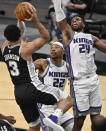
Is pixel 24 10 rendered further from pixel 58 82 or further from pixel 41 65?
pixel 58 82

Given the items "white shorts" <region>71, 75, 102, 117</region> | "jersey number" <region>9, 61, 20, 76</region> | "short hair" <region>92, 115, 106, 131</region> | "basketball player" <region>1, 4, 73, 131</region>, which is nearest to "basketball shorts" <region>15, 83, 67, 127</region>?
"basketball player" <region>1, 4, 73, 131</region>

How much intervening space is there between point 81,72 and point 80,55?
23cm

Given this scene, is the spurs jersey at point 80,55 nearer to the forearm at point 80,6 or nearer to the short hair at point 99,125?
the short hair at point 99,125

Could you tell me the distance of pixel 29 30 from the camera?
15.0 meters

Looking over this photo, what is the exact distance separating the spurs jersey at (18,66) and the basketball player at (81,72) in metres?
0.73

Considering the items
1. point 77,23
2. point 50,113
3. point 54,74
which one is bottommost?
point 50,113

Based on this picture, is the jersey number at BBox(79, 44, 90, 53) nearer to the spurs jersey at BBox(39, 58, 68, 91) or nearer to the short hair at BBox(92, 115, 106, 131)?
the spurs jersey at BBox(39, 58, 68, 91)

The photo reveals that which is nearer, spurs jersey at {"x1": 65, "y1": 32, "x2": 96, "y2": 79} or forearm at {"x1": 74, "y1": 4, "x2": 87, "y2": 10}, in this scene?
spurs jersey at {"x1": 65, "y1": 32, "x2": 96, "y2": 79}

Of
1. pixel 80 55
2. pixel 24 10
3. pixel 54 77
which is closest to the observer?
pixel 24 10

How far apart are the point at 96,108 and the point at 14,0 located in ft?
30.3

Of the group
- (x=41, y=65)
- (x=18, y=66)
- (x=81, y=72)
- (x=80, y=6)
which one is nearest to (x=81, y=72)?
(x=81, y=72)

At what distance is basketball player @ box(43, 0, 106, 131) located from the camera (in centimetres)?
699

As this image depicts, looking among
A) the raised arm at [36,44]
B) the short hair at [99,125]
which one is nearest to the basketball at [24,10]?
the raised arm at [36,44]

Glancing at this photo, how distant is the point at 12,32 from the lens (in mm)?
6340
